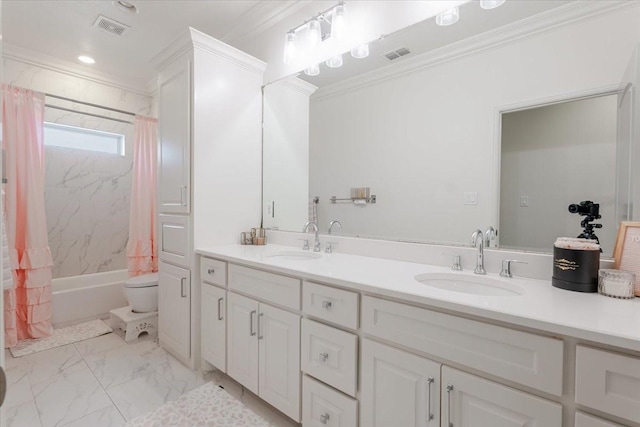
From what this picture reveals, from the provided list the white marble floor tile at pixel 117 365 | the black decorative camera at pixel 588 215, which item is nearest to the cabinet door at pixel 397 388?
the black decorative camera at pixel 588 215

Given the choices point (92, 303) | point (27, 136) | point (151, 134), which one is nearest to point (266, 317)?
point (92, 303)

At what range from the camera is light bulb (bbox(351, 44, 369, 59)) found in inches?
74.8

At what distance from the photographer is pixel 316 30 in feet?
6.79

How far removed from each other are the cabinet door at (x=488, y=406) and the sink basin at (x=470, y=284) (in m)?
0.41

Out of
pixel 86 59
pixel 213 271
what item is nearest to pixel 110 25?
pixel 86 59

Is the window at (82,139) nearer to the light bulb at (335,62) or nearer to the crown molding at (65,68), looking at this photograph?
the crown molding at (65,68)

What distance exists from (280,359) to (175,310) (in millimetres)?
1089

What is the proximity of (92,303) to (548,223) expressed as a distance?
3.61 m

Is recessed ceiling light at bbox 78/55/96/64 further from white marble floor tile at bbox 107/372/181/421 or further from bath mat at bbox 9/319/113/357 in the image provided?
white marble floor tile at bbox 107/372/181/421

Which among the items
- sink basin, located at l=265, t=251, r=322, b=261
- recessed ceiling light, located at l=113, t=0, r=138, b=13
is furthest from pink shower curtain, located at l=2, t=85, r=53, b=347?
sink basin, located at l=265, t=251, r=322, b=261

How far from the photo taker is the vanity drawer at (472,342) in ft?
2.93

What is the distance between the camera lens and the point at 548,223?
4.46ft

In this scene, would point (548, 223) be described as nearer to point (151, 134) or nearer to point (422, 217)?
point (422, 217)

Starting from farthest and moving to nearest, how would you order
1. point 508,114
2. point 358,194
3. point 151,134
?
point 151,134
point 358,194
point 508,114
